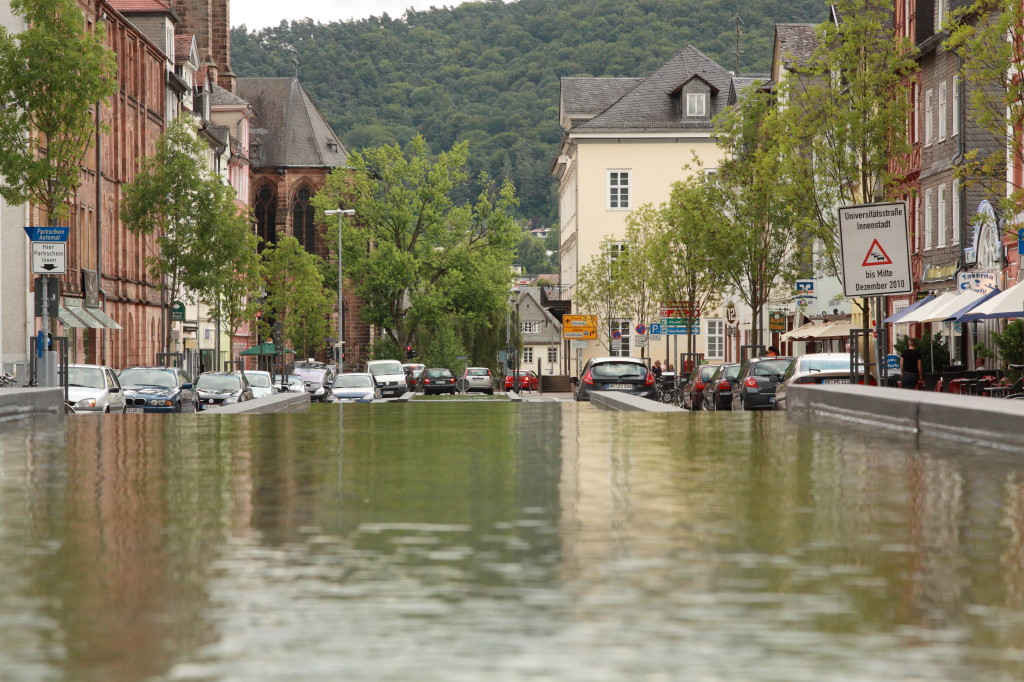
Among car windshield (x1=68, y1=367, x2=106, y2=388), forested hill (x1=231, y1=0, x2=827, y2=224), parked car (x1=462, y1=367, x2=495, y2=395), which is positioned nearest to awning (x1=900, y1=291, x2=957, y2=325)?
car windshield (x1=68, y1=367, x2=106, y2=388)

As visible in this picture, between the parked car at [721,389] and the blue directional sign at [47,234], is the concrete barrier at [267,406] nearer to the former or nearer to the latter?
the blue directional sign at [47,234]

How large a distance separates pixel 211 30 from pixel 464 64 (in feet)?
167

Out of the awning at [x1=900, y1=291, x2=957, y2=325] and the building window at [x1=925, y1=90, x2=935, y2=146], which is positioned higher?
the building window at [x1=925, y1=90, x2=935, y2=146]

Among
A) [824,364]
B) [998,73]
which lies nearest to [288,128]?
[824,364]

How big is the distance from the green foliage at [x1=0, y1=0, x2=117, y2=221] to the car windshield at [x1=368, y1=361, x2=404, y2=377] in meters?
33.2

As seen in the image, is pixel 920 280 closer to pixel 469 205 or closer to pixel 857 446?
pixel 857 446

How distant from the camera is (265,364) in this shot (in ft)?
329

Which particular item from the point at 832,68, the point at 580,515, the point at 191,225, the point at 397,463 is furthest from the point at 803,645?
the point at 191,225

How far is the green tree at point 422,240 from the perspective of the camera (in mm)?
97688

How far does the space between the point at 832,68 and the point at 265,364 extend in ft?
213

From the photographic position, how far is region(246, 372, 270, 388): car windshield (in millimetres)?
53781

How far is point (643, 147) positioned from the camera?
10444 centimetres

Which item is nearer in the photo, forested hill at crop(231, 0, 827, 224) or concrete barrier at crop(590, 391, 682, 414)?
concrete barrier at crop(590, 391, 682, 414)

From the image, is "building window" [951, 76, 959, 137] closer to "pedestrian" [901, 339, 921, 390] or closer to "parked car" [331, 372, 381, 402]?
"pedestrian" [901, 339, 921, 390]
